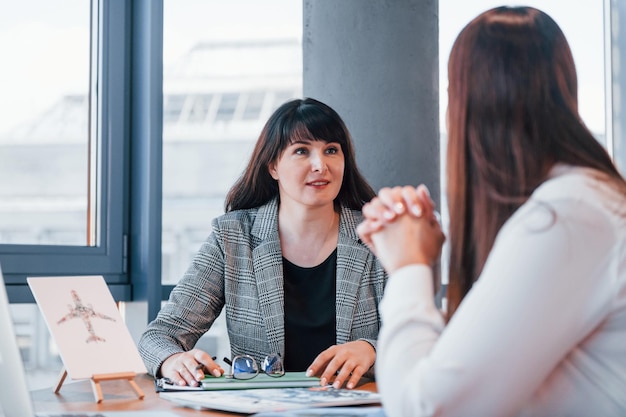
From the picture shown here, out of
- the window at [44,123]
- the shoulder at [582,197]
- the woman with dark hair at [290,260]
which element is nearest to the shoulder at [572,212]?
the shoulder at [582,197]

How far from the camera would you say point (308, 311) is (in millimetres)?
2436

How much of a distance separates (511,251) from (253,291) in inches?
57.5

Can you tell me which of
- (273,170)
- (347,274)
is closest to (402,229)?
(347,274)

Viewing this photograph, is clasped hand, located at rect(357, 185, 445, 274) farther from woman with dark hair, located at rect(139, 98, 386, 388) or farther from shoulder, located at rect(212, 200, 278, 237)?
shoulder, located at rect(212, 200, 278, 237)

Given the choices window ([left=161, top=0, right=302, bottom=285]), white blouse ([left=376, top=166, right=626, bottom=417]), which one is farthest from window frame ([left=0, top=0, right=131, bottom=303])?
white blouse ([left=376, top=166, right=626, bottom=417])

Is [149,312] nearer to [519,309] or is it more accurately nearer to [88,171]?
[88,171]

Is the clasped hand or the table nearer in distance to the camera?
the clasped hand

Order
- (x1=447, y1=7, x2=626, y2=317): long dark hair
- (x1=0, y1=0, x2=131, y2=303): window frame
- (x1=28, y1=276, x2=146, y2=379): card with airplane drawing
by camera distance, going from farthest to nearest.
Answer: (x1=0, y1=0, x2=131, y2=303): window frame
(x1=28, y1=276, x2=146, y2=379): card with airplane drawing
(x1=447, y1=7, x2=626, y2=317): long dark hair

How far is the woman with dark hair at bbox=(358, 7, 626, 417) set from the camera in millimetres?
999

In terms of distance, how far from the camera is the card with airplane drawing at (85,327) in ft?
5.47

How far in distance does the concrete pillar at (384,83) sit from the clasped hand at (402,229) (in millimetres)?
1633

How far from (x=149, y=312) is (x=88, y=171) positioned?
562 millimetres

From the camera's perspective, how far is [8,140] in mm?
2758

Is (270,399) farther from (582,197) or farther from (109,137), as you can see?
(109,137)
